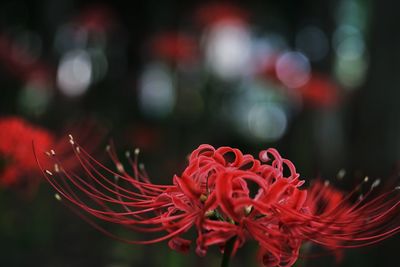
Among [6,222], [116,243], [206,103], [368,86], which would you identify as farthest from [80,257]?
[368,86]

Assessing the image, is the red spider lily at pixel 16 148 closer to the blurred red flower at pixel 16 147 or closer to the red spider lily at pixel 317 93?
the blurred red flower at pixel 16 147

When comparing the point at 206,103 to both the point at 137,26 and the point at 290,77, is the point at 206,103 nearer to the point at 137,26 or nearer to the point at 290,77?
the point at 290,77

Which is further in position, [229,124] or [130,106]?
[229,124]

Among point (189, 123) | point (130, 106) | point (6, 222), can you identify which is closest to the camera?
point (6, 222)

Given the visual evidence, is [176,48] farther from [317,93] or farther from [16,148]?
[16,148]

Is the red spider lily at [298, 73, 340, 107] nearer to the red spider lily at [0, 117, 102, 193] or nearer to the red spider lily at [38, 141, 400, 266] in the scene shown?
the red spider lily at [0, 117, 102, 193]

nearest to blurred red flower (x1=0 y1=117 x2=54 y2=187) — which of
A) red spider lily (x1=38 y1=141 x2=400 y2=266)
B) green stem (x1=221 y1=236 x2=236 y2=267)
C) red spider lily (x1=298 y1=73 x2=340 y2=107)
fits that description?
red spider lily (x1=38 y1=141 x2=400 y2=266)
